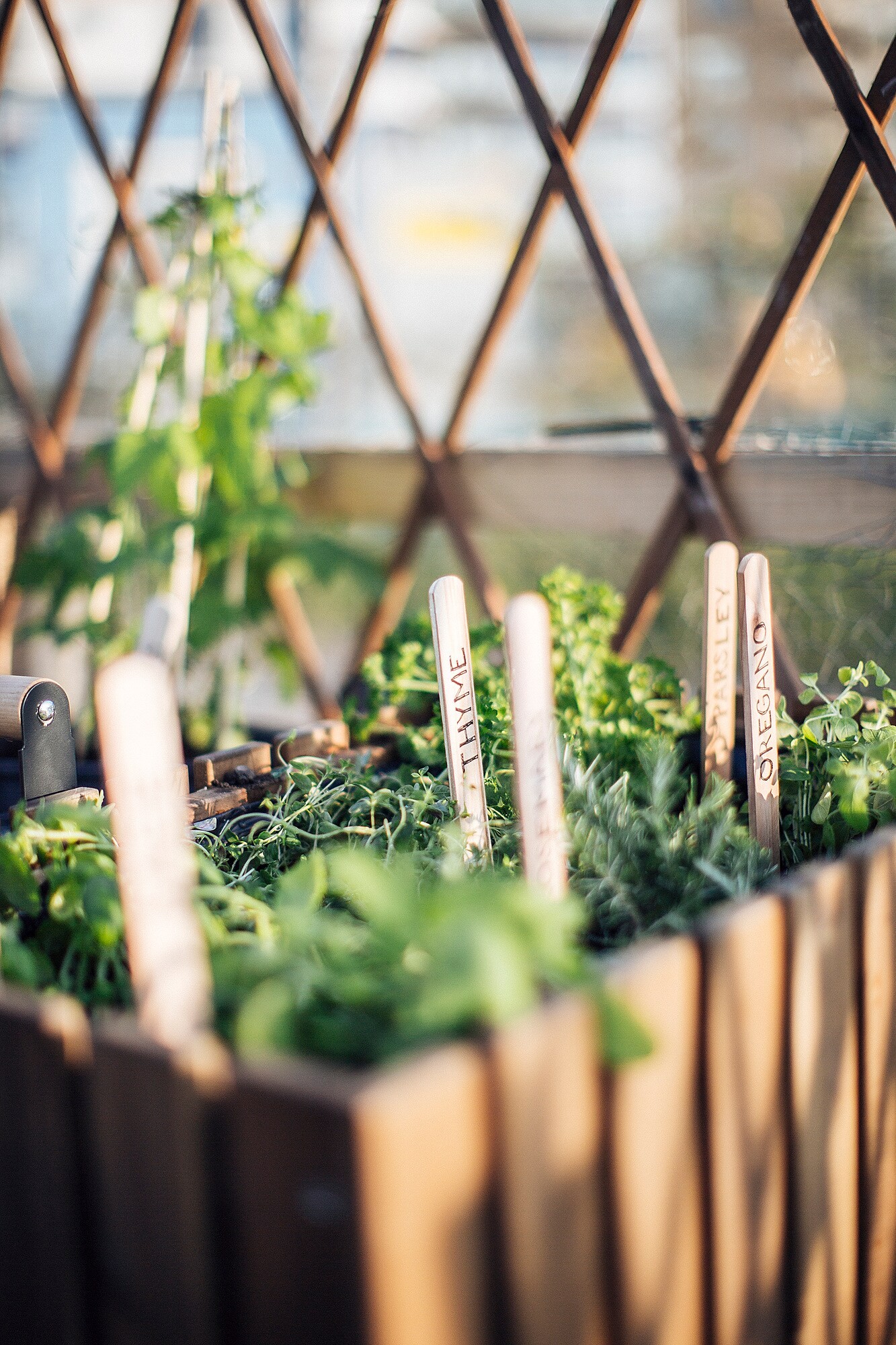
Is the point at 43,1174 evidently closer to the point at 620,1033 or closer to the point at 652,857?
the point at 620,1033

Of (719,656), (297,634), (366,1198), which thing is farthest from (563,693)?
(297,634)

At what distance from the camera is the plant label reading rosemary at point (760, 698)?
725 mm

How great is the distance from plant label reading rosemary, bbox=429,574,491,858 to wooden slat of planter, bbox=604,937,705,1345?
0.72ft

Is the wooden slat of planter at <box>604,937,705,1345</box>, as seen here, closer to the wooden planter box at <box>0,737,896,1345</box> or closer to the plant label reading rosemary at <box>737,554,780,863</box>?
the wooden planter box at <box>0,737,896,1345</box>

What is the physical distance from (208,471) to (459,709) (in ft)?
3.96

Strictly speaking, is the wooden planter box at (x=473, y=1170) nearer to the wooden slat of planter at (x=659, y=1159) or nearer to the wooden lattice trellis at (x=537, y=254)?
the wooden slat of planter at (x=659, y=1159)

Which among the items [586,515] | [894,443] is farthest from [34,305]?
[894,443]

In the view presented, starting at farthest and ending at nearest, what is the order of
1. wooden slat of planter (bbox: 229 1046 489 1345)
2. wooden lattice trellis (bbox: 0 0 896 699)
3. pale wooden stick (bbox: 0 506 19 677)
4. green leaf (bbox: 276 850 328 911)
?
pale wooden stick (bbox: 0 506 19 677) → wooden lattice trellis (bbox: 0 0 896 699) → green leaf (bbox: 276 850 328 911) → wooden slat of planter (bbox: 229 1046 489 1345)

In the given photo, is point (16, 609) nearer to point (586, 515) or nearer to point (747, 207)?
point (586, 515)

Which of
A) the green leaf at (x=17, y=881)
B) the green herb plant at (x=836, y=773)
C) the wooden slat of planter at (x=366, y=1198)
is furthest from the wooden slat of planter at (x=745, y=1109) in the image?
the green leaf at (x=17, y=881)

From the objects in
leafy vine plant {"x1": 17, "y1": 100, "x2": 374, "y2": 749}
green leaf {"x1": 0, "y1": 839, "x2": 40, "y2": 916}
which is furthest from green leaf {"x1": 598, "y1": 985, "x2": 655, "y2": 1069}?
leafy vine plant {"x1": 17, "y1": 100, "x2": 374, "y2": 749}

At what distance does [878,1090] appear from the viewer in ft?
2.10

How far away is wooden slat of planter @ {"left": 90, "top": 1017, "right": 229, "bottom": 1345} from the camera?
1.36ft

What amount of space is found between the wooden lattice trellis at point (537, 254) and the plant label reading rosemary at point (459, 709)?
0.66 metres
